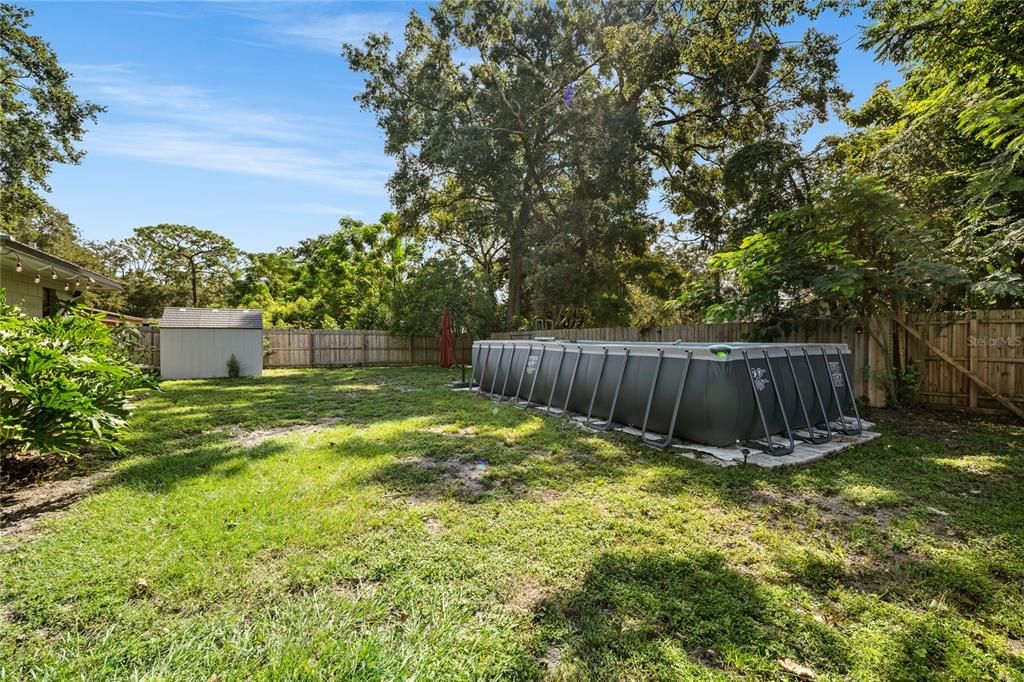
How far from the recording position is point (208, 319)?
13289 mm

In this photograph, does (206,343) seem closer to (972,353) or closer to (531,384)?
(531,384)

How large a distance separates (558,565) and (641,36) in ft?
44.8

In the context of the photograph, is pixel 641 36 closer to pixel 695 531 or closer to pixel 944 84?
pixel 944 84

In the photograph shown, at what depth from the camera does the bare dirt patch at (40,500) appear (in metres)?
2.88

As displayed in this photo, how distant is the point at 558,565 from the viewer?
7.86 ft

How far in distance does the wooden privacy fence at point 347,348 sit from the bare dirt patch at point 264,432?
973cm

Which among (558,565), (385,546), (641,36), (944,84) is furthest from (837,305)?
(641,36)

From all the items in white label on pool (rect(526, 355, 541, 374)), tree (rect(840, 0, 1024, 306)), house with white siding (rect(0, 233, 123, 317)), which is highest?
tree (rect(840, 0, 1024, 306))

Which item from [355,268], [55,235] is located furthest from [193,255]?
[355,268]

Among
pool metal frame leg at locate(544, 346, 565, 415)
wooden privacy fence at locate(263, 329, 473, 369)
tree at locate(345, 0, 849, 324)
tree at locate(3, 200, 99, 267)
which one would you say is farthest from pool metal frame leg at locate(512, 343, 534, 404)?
tree at locate(3, 200, 99, 267)

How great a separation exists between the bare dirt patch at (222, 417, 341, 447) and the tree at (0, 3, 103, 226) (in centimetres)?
1287

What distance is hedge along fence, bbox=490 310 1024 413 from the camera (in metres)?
6.07

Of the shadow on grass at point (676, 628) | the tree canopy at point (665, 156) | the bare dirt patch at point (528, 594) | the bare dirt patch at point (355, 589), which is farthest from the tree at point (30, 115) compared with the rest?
the shadow on grass at point (676, 628)

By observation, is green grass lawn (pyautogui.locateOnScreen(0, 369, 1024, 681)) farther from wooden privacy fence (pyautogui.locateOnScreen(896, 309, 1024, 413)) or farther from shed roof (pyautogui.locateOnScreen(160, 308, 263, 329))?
shed roof (pyautogui.locateOnScreen(160, 308, 263, 329))
